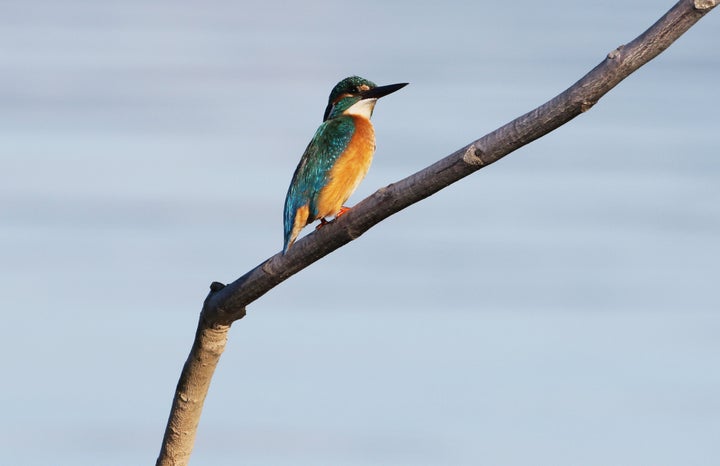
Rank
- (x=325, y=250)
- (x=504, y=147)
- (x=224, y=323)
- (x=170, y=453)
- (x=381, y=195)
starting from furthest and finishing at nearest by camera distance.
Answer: (x=170, y=453), (x=224, y=323), (x=325, y=250), (x=381, y=195), (x=504, y=147)

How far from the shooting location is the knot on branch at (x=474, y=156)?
584 centimetres

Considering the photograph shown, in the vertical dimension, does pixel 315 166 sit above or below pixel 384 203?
above

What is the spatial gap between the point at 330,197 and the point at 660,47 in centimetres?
383

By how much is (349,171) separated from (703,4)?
415cm

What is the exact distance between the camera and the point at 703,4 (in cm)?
525

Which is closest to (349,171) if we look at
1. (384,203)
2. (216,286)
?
(216,286)

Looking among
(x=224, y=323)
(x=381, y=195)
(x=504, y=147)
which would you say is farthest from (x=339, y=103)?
(x=504, y=147)

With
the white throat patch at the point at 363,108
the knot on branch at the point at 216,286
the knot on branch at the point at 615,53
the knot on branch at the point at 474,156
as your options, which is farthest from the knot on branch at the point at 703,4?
the white throat patch at the point at 363,108

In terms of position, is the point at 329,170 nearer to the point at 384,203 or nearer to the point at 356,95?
the point at 356,95

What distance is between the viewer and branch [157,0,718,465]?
5.44 metres

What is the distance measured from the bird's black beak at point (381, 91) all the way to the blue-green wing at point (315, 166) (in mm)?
513

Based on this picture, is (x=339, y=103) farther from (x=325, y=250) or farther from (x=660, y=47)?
(x=660, y=47)

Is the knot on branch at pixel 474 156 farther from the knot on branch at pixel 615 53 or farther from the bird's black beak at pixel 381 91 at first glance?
the bird's black beak at pixel 381 91

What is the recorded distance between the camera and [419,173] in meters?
6.13
